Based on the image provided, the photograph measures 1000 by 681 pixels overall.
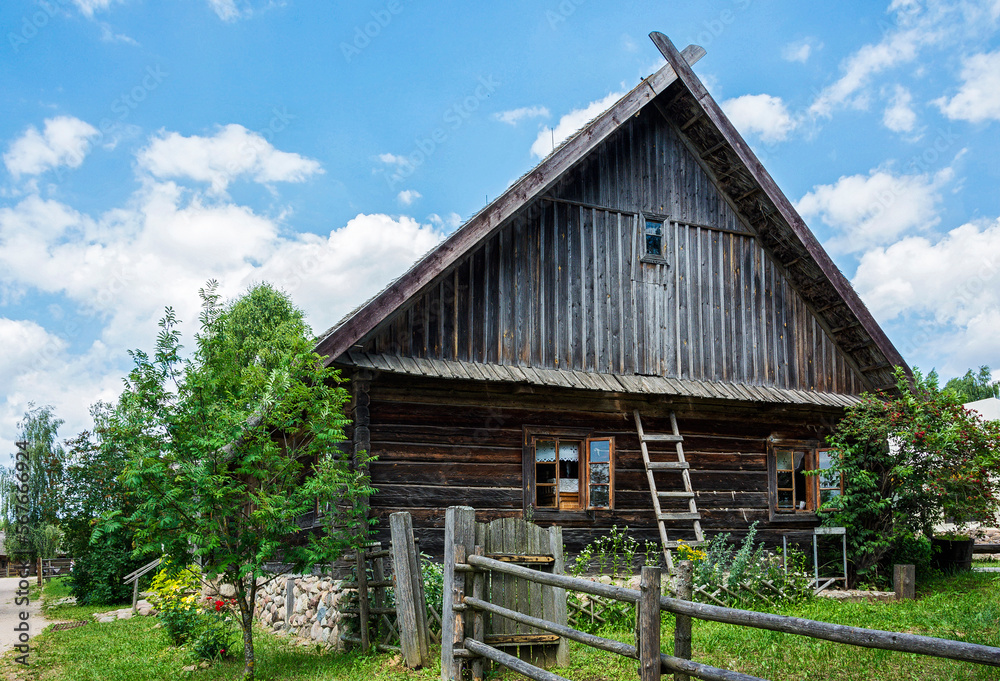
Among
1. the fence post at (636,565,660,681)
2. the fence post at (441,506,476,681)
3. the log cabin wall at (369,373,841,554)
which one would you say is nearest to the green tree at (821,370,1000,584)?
the log cabin wall at (369,373,841,554)

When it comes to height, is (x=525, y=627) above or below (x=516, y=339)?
below

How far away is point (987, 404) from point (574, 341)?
3541cm

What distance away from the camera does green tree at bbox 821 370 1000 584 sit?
39.9 feet

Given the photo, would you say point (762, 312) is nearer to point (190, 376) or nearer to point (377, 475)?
point (377, 475)

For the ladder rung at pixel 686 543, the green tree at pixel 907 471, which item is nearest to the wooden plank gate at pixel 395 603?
the ladder rung at pixel 686 543

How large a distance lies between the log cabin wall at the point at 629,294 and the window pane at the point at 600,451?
114 cm

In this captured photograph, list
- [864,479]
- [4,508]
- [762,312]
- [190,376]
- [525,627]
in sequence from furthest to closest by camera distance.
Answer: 1. [4,508]
2. [762,312]
3. [864,479]
4. [190,376]
5. [525,627]

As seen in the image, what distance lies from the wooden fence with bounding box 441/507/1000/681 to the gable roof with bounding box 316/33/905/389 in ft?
15.3

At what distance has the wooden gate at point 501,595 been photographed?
23.6 ft

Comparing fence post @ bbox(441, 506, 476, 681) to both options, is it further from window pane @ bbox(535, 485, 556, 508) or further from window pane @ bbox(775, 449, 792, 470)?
window pane @ bbox(775, 449, 792, 470)

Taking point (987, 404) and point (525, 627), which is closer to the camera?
point (525, 627)

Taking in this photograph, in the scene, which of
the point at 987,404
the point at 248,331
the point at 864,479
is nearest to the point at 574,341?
the point at 864,479

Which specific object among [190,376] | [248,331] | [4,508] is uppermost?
[248,331]

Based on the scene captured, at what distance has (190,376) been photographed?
25.8 feet
